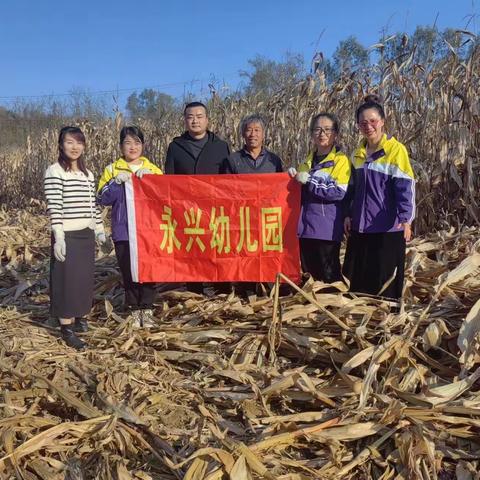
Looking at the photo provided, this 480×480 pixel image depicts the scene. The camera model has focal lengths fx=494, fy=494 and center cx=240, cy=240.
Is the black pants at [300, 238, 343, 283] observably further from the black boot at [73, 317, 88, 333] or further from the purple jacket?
the black boot at [73, 317, 88, 333]

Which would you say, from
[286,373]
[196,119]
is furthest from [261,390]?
[196,119]

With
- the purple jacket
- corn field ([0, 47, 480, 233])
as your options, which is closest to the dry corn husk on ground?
the purple jacket

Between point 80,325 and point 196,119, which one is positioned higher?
point 196,119

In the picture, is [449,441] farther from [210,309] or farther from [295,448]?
[210,309]

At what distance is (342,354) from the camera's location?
3268 millimetres

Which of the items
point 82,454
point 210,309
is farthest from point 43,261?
point 82,454

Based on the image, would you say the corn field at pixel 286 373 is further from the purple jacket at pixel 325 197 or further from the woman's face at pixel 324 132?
the woman's face at pixel 324 132

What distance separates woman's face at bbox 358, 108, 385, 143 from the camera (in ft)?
11.3

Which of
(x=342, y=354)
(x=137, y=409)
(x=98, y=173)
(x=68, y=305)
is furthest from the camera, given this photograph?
(x=98, y=173)

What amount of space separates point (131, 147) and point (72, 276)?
3.77 feet

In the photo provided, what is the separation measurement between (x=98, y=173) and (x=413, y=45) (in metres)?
7.46

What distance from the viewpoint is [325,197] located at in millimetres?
3688

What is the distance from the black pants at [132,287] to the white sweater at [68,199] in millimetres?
405

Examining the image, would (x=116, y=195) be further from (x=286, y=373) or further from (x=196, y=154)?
(x=286, y=373)
